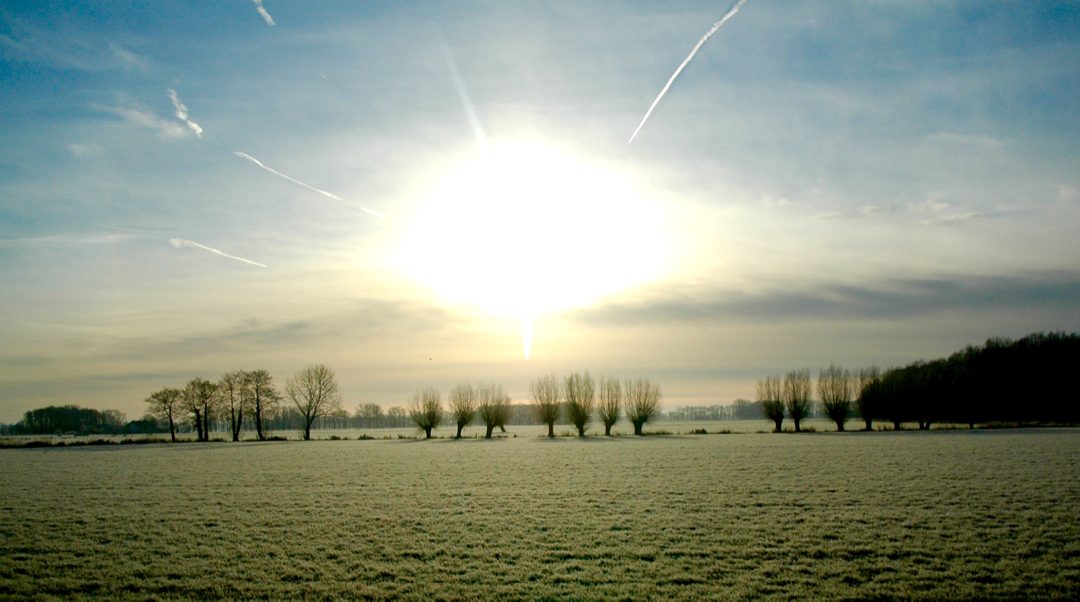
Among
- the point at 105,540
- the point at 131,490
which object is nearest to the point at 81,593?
the point at 105,540

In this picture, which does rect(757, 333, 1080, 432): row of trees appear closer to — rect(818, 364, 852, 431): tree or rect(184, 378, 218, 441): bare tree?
rect(818, 364, 852, 431): tree

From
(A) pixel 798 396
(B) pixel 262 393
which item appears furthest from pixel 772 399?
(B) pixel 262 393

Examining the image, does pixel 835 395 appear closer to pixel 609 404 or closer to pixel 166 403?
pixel 609 404

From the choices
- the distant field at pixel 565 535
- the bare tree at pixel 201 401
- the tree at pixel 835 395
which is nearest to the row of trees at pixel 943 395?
the tree at pixel 835 395

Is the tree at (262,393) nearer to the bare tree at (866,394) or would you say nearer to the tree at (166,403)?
the tree at (166,403)

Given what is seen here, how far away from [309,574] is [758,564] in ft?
31.0

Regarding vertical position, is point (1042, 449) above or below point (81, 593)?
below

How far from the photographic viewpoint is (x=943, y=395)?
289 feet

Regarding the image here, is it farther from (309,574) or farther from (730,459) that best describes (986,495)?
(309,574)

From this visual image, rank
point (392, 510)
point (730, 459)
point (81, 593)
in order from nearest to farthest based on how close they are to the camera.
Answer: point (81, 593) < point (392, 510) < point (730, 459)

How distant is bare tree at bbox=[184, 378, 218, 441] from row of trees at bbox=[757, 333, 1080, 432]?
272 ft

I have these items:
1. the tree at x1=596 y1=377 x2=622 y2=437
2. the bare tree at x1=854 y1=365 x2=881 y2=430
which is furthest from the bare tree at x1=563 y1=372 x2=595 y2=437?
the bare tree at x1=854 y1=365 x2=881 y2=430

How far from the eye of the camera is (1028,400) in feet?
287

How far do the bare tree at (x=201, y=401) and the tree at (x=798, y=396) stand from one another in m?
86.4
